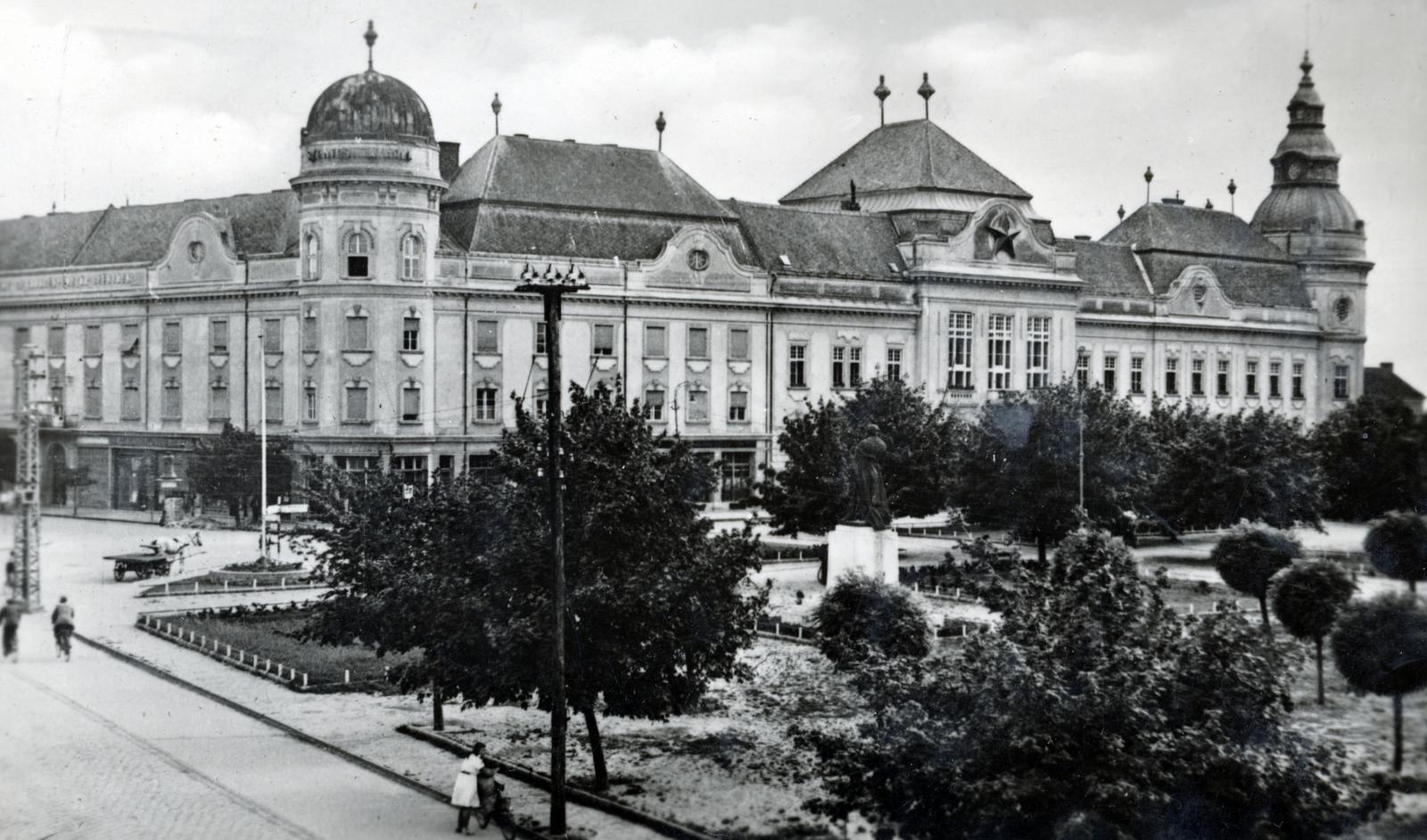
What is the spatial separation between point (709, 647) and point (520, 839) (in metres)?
4.23

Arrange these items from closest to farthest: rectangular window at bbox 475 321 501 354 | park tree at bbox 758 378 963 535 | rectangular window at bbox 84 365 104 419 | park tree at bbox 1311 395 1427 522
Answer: park tree at bbox 1311 395 1427 522, park tree at bbox 758 378 963 535, rectangular window at bbox 475 321 501 354, rectangular window at bbox 84 365 104 419

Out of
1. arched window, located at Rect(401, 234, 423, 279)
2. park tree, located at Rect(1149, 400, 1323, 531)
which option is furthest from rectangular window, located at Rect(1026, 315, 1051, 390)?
arched window, located at Rect(401, 234, 423, 279)

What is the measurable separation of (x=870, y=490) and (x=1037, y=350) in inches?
1651

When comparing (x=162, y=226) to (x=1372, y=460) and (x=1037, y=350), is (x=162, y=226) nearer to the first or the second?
(x=1037, y=350)

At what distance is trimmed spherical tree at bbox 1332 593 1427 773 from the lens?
13719 mm

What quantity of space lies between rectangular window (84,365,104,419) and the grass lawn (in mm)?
28226

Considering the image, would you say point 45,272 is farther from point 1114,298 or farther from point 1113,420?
point 1114,298

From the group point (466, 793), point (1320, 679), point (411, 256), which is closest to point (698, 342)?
point (411, 256)

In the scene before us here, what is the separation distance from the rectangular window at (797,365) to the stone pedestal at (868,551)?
31.7 m

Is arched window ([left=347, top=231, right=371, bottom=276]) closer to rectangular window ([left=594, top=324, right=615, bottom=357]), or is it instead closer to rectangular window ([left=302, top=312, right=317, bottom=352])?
rectangular window ([left=302, top=312, right=317, bottom=352])

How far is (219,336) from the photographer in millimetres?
60469

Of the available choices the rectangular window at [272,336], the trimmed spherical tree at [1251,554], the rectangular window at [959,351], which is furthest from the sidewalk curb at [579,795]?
the rectangular window at [959,351]

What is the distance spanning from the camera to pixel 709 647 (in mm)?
22438

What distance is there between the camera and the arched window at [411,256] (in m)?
56.6
